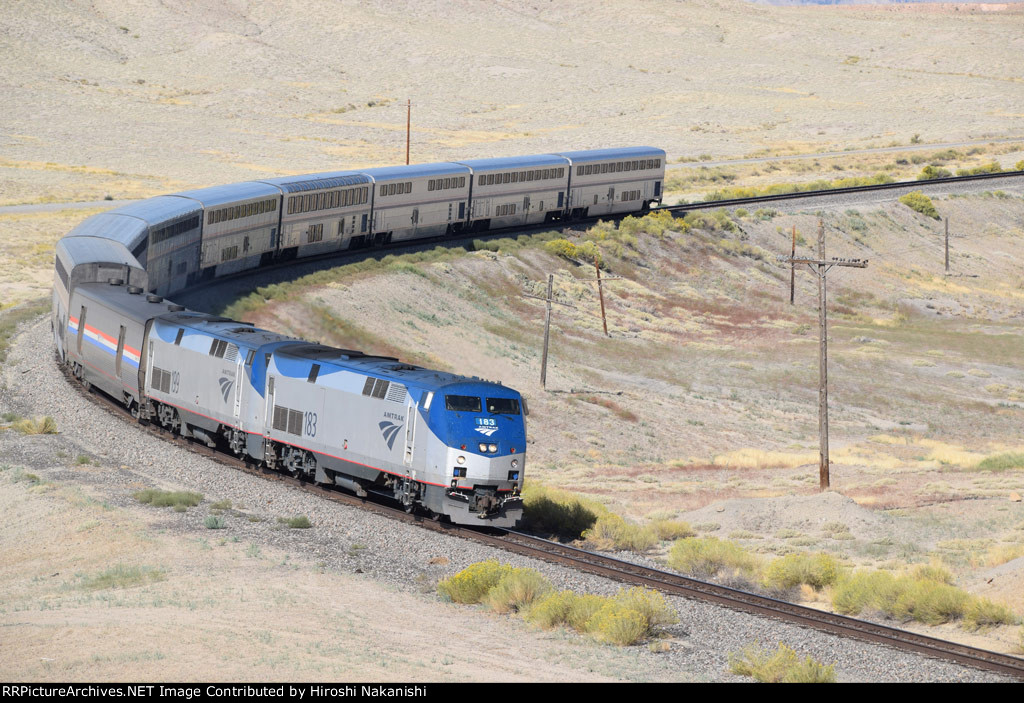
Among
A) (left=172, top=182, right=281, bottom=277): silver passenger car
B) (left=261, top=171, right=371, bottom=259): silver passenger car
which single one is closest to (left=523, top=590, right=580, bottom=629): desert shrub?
(left=172, top=182, right=281, bottom=277): silver passenger car

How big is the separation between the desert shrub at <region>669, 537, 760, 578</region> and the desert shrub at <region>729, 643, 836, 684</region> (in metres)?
7.16

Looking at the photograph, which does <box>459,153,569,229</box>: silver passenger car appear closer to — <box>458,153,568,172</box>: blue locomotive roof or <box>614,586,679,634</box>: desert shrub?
<box>458,153,568,172</box>: blue locomotive roof

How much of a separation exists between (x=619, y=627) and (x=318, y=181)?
129 ft

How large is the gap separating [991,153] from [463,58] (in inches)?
2968

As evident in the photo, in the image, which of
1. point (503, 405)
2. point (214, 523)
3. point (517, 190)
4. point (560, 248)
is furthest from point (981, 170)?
point (214, 523)

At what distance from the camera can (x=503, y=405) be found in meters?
25.7

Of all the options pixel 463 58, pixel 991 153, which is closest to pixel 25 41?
pixel 463 58

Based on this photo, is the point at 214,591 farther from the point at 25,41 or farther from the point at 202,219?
the point at 25,41

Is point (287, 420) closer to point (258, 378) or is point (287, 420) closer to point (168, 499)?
point (258, 378)

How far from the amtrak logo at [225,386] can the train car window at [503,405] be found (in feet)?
23.5

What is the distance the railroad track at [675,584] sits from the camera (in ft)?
65.3

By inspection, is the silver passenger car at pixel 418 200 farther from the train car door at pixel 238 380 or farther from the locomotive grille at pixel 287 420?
the locomotive grille at pixel 287 420

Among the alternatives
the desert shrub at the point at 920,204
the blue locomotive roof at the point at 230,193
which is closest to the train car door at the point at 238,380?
the blue locomotive roof at the point at 230,193

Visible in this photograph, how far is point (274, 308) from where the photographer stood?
48.8 meters
